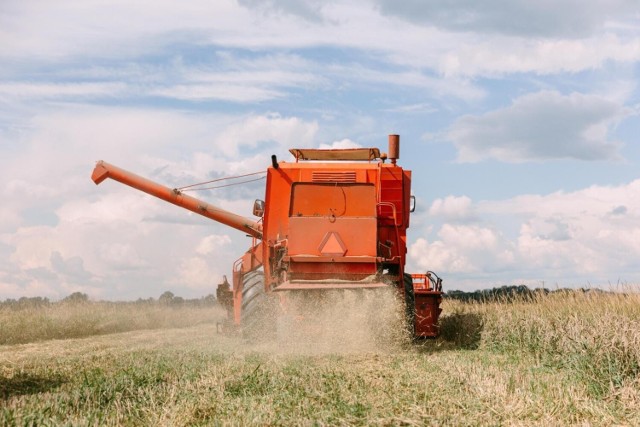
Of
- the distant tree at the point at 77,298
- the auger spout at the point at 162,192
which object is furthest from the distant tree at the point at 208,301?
the auger spout at the point at 162,192

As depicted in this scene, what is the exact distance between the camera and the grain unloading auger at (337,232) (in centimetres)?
1250

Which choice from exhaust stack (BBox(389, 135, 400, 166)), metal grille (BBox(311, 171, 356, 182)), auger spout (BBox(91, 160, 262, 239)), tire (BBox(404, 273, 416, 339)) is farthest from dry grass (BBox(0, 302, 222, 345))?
exhaust stack (BBox(389, 135, 400, 166))

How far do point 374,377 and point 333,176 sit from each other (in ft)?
20.0

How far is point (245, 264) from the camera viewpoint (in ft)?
52.6

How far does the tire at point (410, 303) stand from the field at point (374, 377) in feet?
1.28

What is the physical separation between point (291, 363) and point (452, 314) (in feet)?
26.0

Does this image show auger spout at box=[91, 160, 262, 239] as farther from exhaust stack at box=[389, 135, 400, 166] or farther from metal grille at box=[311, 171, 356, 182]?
exhaust stack at box=[389, 135, 400, 166]

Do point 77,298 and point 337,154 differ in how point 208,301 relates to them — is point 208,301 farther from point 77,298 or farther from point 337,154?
point 337,154

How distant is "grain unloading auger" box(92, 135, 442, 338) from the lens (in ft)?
41.0

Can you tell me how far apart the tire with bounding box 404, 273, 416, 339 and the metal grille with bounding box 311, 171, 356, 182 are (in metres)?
2.04

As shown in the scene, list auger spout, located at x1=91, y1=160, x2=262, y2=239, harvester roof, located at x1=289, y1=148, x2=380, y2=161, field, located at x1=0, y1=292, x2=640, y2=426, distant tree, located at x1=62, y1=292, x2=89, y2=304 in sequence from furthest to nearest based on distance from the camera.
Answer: distant tree, located at x1=62, y1=292, x2=89, y2=304 → auger spout, located at x1=91, y1=160, x2=262, y2=239 → harvester roof, located at x1=289, y1=148, x2=380, y2=161 → field, located at x1=0, y1=292, x2=640, y2=426

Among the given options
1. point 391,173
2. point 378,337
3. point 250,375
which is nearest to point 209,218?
point 391,173

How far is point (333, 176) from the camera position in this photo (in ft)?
45.6

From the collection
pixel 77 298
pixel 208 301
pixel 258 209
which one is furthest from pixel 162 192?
pixel 208 301
